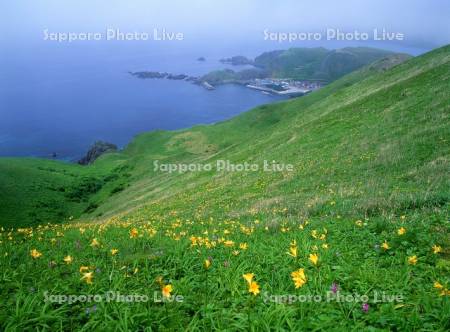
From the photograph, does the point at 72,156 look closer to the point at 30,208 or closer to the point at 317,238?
the point at 30,208

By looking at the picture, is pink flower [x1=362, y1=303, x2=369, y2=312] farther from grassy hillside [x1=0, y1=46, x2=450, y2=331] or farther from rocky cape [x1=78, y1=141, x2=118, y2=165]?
rocky cape [x1=78, y1=141, x2=118, y2=165]

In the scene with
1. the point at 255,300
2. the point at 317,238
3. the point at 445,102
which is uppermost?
the point at 445,102

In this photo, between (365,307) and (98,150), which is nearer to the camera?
(365,307)

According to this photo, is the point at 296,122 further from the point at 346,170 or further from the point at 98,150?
the point at 98,150

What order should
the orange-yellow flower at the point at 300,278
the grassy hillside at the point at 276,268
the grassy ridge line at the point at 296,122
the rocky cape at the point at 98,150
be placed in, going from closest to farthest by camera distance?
the grassy hillside at the point at 276,268 → the orange-yellow flower at the point at 300,278 → the grassy ridge line at the point at 296,122 → the rocky cape at the point at 98,150

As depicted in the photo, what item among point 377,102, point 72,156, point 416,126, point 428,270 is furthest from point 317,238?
point 72,156

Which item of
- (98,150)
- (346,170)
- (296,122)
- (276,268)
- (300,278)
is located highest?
(296,122)

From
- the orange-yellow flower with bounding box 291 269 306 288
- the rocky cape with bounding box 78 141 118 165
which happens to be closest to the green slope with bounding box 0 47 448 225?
the orange-yellow flower with bounding box 291 269 306 288

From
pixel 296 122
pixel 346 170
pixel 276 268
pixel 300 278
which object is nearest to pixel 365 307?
pixel 300 278

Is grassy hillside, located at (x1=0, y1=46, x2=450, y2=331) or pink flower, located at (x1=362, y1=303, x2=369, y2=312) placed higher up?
pink flower, located at (x1=362, y1=303, x2=369, y2=312)

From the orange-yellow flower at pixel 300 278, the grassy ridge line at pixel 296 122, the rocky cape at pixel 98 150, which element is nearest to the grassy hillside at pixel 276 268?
the orange-yellow flower at pixel 300 278

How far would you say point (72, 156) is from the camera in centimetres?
15338

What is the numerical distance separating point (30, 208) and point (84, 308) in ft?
200

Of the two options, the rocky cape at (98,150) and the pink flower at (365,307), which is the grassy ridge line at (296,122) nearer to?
the pink flower at (365,307)
